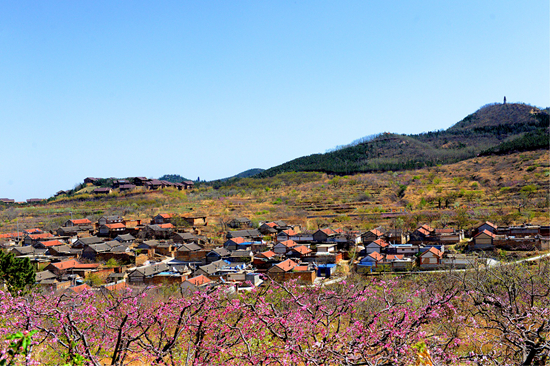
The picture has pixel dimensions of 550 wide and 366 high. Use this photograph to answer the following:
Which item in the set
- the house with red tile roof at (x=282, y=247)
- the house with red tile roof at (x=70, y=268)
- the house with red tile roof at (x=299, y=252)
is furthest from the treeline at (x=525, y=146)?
the house with red tile roof at (x=70, y=268)

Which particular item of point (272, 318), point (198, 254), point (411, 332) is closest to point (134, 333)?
point (272, 318)

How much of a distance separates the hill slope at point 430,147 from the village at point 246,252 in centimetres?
4507

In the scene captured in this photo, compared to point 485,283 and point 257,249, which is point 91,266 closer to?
point 257,249

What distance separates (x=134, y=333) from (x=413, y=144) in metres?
101

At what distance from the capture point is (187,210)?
48.7 metres

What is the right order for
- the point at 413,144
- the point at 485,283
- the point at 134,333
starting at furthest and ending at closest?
the point at 413,144 → the point at 485,283 → the point at 134,333

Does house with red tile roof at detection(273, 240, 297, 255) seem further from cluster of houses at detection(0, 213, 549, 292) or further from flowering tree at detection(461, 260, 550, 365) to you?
flowering tree at detection(461, 260, 550, 365)

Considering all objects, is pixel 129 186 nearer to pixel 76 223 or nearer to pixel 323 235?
pixel 76 223

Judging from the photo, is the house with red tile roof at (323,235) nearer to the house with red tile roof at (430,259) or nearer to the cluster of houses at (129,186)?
the house with red tile roof at (430,259)

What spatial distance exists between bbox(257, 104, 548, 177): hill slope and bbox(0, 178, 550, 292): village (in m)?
45.1

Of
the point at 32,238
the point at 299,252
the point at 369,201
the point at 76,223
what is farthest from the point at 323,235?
the point at 76,223

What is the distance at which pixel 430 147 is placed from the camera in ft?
315

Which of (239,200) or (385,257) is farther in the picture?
(239,200)

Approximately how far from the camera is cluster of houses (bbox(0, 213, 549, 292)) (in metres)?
21.9
